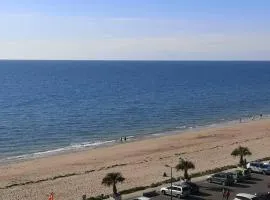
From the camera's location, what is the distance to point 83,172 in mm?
45531

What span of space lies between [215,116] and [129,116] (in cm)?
1450

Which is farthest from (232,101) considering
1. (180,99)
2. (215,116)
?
(215,116)

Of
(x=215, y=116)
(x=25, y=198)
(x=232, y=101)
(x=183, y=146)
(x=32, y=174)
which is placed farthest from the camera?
(x=232, y=101)

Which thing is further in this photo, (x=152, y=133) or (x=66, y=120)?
(x=66, y=120)

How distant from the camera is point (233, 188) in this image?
110 ft

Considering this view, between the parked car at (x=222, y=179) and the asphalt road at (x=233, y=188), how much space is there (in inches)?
13.2

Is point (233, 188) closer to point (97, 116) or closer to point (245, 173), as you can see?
point (245, 173)

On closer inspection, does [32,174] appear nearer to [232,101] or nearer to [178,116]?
[178,116]

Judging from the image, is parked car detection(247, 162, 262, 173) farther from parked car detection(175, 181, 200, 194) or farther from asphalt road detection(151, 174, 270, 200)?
parked car detection(175, 181, 200, 194)

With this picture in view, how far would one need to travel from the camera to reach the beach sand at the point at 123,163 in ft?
127

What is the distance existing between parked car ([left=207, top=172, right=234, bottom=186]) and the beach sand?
5467 millimetres

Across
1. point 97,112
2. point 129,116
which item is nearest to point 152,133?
point 129,116

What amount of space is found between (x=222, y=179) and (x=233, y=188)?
3.58 ft

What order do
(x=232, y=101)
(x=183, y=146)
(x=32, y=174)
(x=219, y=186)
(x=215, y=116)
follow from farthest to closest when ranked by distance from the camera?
1. (x=232, y=101)
2. (x=215, y=116)
3. (x=183, y=146)
4. (x=32, y=174)
5. (x=219, y=186)
